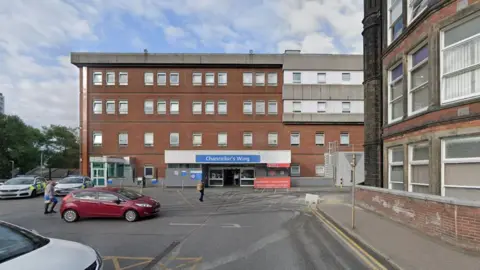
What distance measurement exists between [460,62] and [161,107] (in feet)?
105

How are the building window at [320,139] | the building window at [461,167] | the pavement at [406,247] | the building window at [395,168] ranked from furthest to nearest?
the building window at [320,139], the building window at [395,168], the building window at [461,167], the pavement at [406,247]

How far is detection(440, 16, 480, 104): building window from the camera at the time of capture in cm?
812

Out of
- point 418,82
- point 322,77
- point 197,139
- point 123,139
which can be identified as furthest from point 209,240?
point 322,77

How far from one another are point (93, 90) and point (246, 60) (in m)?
18.0

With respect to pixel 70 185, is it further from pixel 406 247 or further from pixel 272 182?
pixel 406 247

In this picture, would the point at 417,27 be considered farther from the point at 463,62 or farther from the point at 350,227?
the point at 350,227

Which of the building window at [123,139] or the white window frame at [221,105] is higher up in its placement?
the white window frame at [221,105]

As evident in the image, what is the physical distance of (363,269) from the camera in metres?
6.21

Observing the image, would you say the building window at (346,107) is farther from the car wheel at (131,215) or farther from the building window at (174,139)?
the car wheel at (131,215)

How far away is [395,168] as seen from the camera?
13008 millimetres

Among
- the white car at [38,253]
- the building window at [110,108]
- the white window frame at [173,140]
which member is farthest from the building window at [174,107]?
the white car at [38,253]

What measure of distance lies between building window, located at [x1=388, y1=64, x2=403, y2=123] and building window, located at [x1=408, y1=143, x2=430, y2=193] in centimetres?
201

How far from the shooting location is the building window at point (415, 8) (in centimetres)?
1051

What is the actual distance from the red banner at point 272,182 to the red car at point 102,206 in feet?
60.9
